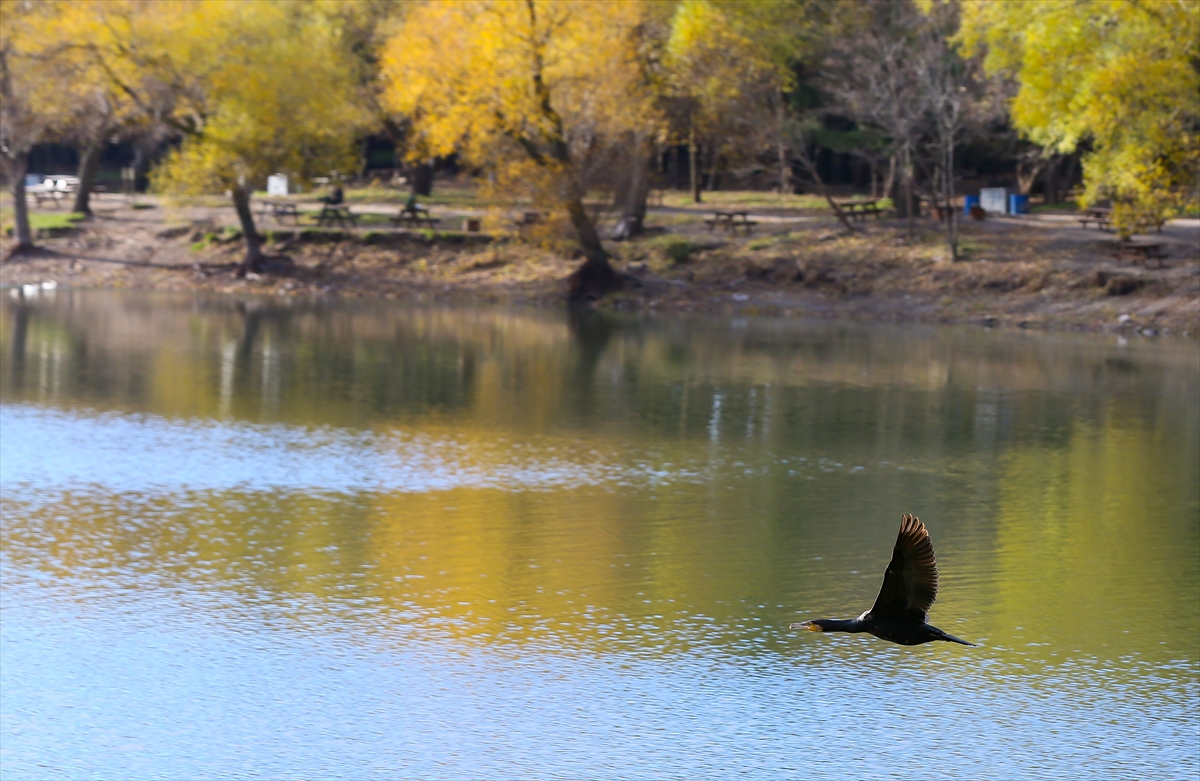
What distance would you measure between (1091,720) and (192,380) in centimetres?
1964

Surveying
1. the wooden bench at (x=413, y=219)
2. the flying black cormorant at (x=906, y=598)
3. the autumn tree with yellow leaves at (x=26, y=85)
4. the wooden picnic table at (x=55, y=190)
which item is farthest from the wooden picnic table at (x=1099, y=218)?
the flying black cormorant at (x=906, y=598)

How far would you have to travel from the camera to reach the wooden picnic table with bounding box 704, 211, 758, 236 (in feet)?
153

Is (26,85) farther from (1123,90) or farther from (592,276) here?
(1123,90)

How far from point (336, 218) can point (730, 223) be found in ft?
41.0

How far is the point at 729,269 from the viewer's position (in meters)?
44.4

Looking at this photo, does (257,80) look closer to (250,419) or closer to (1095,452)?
(250,419)

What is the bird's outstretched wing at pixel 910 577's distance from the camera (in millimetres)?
7621

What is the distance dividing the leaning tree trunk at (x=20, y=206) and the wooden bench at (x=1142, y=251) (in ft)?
106

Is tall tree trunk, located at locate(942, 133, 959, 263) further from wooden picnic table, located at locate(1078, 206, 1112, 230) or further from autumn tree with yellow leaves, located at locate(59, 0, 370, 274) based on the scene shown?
autumn tree with yellow leaves, located at locate(59, 0, 370, 274)

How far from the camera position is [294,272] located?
4728cm

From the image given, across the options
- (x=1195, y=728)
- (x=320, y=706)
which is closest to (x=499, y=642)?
(x=320, y=706)

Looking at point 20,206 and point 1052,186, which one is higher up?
point 1052,186

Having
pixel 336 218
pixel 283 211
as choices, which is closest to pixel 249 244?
pixel 336 218

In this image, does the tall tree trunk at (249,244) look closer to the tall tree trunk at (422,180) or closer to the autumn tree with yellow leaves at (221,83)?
the autumn tree with yellow leaves at (221,83)
